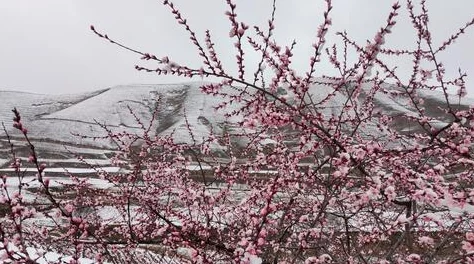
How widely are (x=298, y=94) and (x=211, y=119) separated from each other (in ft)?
139

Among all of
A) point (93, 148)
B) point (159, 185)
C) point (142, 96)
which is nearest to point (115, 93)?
point (142, 96)

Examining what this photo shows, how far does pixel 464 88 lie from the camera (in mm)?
5125

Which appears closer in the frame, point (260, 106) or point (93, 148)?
point (260, 106)

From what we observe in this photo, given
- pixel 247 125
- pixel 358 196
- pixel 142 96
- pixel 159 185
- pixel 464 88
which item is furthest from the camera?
pixel 142 96

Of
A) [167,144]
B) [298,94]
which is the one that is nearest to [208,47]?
[298,94]

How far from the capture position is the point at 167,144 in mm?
5902

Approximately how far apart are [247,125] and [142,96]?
54.2 m

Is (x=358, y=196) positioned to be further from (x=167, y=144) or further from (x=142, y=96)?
(x=142, y=96)

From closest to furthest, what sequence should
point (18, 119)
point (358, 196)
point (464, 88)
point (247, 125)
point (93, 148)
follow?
1. point (18, 119)
2. point (247, 125)
3. point (358, 196)
4. point (464, 88)
5. point (93, 148)

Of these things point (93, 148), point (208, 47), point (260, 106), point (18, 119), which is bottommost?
point (93, 148)

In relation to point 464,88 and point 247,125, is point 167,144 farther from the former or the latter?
point 464,88

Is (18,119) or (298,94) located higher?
(298,94)

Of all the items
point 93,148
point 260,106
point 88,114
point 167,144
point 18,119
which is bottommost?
point 93,148

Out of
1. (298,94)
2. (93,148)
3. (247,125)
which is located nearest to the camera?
(247,125)
